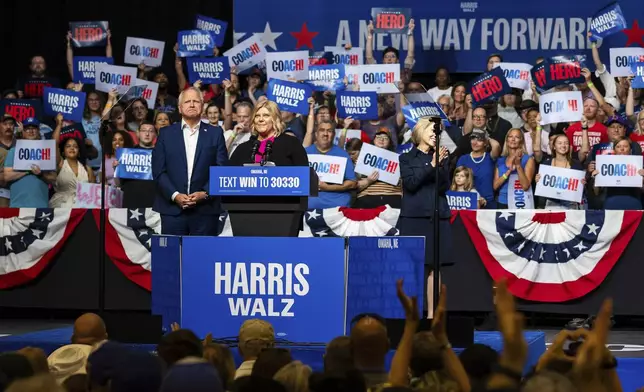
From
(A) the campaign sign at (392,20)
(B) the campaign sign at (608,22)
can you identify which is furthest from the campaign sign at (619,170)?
(A) the campaign sign at (392,20)

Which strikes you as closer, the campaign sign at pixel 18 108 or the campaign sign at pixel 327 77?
the campaign sign at pixel 327 77

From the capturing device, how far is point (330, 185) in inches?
497

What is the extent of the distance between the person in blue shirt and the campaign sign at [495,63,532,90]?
109 inches

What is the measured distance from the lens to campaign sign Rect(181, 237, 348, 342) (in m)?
8.14

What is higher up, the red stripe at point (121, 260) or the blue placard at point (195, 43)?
the blue placard at point (195, 43)

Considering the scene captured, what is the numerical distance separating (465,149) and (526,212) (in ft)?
5.25

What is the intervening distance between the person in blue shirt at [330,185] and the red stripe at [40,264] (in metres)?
2.41

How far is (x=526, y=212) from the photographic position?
11969mm

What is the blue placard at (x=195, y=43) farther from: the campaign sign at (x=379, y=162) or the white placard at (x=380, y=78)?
the campaign sign at (x=379, y=162)

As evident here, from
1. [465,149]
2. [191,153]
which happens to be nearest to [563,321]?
[465,149]

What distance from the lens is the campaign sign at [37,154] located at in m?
12.9

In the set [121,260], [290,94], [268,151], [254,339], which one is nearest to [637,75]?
[290,94]

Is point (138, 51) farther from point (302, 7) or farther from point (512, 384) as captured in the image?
point (512, 384)

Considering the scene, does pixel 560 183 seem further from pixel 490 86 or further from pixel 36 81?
pixel 36 81
